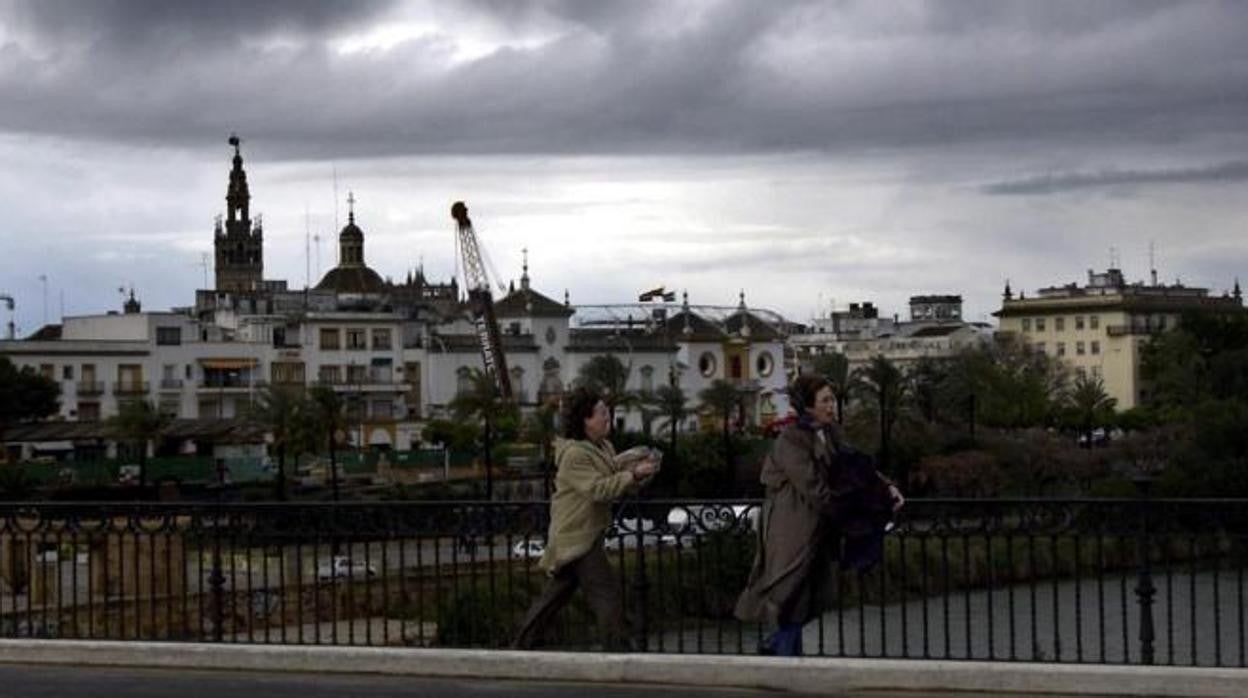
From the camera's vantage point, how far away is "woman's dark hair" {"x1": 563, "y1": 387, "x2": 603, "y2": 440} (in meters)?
13.7

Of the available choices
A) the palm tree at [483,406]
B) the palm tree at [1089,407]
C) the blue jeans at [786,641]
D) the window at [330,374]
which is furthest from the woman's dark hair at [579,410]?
the window at [330,374]

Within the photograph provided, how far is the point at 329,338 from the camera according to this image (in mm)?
A: 117375

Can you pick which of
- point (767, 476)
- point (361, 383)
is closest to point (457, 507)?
point (767, 476)

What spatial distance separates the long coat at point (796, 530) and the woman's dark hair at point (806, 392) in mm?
122

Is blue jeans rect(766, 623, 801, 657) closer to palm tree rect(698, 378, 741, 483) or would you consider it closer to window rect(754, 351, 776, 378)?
palm tree rect(698, 378, 741, 483)

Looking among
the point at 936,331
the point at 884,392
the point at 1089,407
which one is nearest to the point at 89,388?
the point at 884,392

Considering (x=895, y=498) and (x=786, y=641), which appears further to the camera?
(x=786, y=641)

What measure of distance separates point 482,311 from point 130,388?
3121 cm

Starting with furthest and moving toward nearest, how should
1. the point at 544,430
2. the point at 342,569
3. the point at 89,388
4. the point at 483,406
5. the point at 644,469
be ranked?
the point at 89,388 < the point at 483,406 < the point at 544,430 < the point at 342,569 < the point at 644,469

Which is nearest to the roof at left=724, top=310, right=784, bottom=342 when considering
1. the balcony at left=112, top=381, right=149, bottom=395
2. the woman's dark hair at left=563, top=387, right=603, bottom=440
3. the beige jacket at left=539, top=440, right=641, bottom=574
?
the balcony at left=112, top=381, right=149, bottom=395

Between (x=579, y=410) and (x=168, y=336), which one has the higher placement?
(x=168, y=336)

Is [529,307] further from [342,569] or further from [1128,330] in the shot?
[342,569]

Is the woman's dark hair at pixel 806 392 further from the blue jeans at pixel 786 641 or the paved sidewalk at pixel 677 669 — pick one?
the paved sidewalk at pixel 677 669

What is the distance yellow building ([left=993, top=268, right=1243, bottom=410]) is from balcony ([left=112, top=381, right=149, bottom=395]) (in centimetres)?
7342
